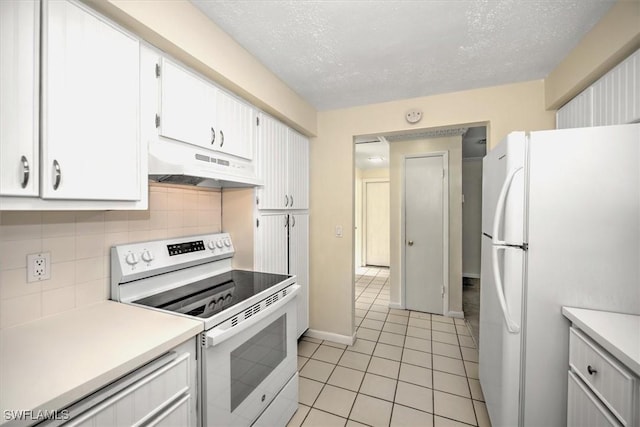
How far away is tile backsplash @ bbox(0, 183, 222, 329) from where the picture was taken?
109 cm

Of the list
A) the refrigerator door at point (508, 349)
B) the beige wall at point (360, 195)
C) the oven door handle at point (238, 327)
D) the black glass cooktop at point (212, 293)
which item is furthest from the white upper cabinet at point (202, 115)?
the beige wall at point (360, 195)

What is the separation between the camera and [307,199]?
110 inches

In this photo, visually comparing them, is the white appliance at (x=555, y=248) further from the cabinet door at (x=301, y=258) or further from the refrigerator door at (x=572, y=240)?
the cabinet door at (x=301, y=258)

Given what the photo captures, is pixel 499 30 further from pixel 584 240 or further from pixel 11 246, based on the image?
pixel 11 246

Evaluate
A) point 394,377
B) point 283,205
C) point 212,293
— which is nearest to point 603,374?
point 394,377

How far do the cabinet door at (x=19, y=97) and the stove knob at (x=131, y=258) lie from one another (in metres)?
0.61

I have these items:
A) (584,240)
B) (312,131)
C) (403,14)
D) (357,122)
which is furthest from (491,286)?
(312,131)

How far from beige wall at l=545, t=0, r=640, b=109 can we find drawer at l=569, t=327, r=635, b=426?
4.57 feet

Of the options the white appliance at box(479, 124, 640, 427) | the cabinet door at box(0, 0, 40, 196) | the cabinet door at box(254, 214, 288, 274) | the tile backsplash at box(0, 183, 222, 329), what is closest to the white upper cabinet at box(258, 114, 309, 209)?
the cabinet door at box(254, 214, 288, 274)

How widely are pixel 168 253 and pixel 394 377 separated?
1968 mm

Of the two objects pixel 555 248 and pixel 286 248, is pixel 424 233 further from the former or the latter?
pixel 555 248

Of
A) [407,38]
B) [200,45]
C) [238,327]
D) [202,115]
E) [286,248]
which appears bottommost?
[238,327]

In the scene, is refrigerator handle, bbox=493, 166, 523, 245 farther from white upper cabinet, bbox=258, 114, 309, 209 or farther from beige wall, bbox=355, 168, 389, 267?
beige wall, bbox=355, 168, 389, 267

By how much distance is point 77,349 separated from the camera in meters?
0.93
